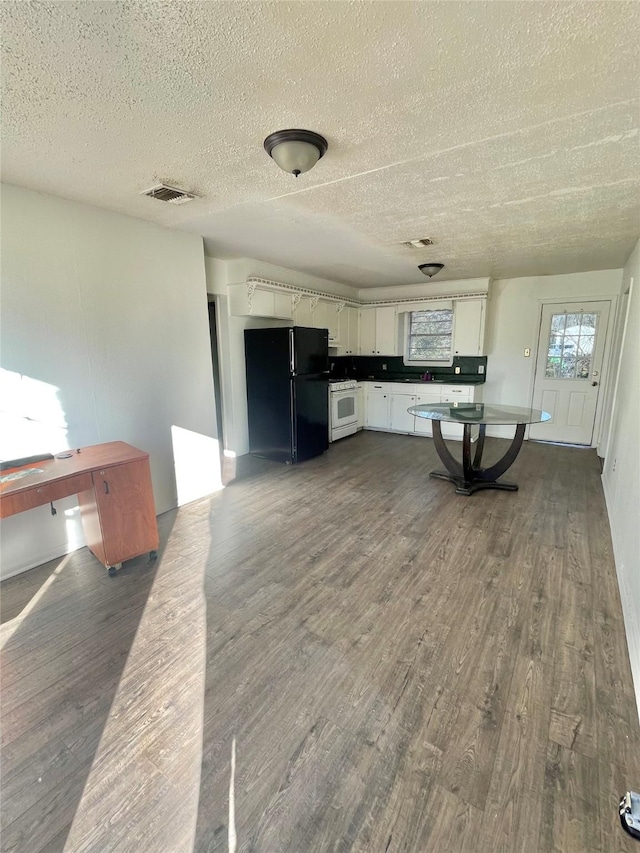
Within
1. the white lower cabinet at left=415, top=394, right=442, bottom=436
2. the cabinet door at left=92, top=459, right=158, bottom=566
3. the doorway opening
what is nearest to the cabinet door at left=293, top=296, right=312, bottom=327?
the doorway opening

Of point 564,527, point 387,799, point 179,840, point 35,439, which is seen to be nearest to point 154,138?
point 35,439

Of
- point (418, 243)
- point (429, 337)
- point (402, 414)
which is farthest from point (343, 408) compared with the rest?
point (418, 243)

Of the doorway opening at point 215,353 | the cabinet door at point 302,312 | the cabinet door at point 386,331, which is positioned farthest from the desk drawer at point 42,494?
the cabinet door at point 386,331

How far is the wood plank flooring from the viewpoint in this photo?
3.92ft

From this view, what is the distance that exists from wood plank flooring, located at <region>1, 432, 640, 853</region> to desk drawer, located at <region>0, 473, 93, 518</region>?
628 mm

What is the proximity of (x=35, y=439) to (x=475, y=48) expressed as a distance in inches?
122

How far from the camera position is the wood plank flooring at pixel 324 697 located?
47.0 inches

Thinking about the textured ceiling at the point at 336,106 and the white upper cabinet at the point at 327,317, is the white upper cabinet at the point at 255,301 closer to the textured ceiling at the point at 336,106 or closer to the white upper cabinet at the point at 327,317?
the white upper cabinet at the point at 327,317

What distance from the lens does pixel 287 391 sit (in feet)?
14.9

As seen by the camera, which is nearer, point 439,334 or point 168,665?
point 168,665

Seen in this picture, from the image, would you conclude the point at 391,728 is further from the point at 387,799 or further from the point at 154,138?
the point at 154,138

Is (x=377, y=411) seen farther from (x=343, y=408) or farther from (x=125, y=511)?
(x=125, y=511)

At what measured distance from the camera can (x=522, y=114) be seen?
164 centimetres

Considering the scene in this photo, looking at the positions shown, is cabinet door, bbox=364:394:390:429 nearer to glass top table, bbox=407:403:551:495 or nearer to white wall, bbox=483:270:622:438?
white wall, bbox=483:270:622:438
